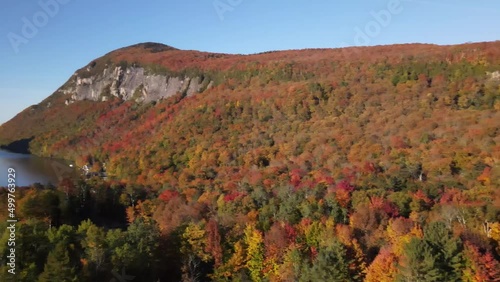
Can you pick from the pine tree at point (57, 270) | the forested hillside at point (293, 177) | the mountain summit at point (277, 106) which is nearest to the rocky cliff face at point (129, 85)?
the mountain summit at point (277, 106)

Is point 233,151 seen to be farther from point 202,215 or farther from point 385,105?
point 202,215

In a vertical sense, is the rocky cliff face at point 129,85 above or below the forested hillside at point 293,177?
above

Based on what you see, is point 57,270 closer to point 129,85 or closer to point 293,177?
point 293,177

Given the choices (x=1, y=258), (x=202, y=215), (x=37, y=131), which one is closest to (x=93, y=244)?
(x=1, y=258)

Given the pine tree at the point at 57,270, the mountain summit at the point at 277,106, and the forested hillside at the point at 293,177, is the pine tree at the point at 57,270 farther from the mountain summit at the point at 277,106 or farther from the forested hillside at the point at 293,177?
the mountain summit at the point at 277,106

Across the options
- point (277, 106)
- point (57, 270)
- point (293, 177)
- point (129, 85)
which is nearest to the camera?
point (57, 270)

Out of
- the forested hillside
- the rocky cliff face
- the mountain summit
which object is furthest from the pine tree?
the rocky cliff face

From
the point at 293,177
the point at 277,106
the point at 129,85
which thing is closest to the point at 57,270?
the point at 293,177
